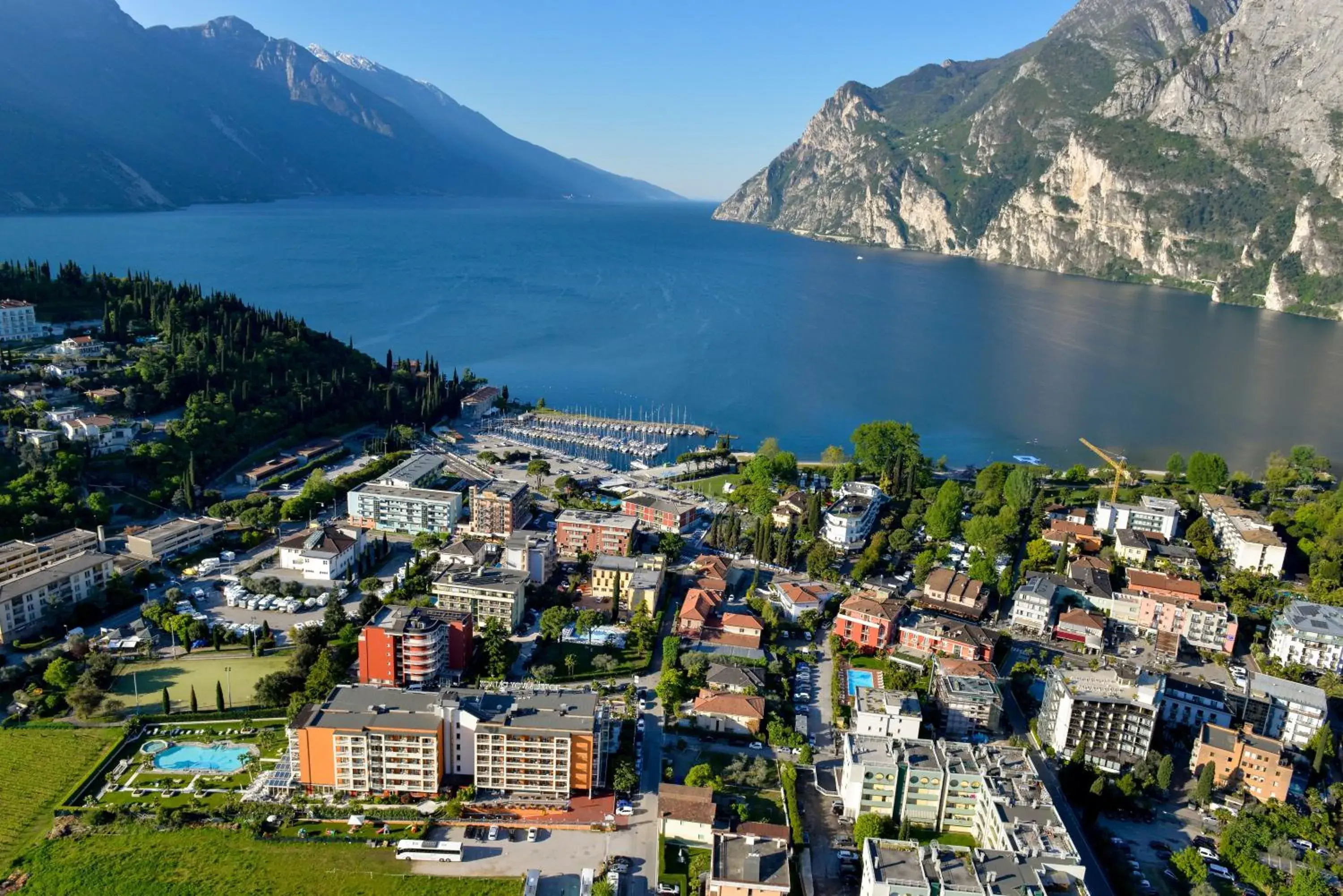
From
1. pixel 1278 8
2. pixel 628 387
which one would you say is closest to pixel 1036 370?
pixel 628 387

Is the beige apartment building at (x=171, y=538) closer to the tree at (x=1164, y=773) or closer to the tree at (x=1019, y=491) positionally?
the tree at (x=1164, y=773)

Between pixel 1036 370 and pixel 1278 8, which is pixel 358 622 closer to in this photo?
pixel 1036 370

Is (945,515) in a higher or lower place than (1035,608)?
higher

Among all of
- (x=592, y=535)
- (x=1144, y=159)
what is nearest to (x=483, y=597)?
(x=592, y=535)

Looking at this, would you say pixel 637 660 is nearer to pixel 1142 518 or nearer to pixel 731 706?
pixel 731 706

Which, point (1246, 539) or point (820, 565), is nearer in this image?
point (820, 565)
